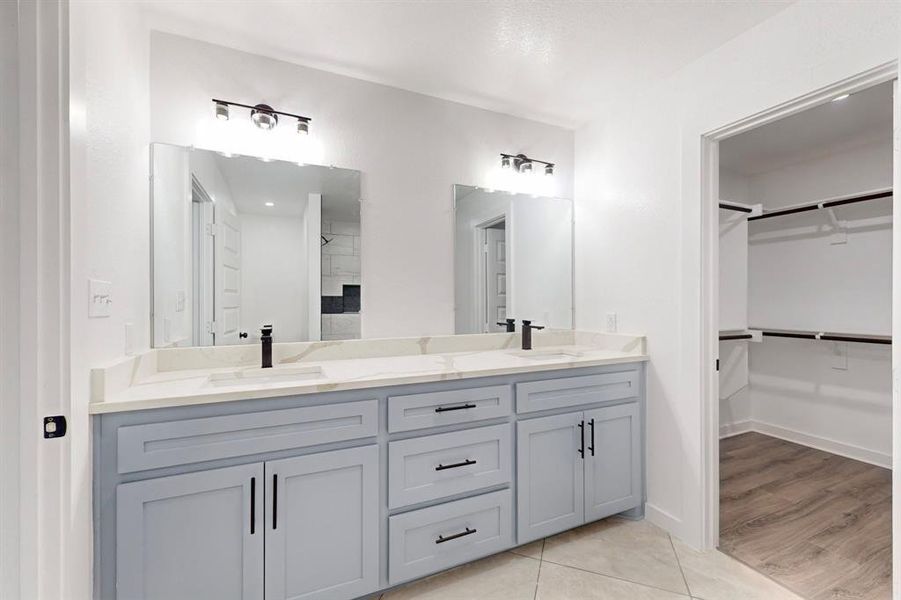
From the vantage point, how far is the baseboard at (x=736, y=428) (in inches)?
140

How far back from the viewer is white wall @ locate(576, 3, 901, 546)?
5.05 feet

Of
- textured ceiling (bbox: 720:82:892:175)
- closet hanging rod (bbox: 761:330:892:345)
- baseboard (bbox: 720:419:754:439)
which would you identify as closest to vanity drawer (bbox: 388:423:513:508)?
textured ceiling (bbox: 720:82:892:175)

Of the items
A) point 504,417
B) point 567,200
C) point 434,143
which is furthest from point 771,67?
point 504,417

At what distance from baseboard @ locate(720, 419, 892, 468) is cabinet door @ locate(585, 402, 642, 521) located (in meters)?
1.94

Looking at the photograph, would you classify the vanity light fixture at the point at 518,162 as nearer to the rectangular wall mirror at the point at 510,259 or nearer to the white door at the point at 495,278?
the rectangular wall mirror at the point at 510,259

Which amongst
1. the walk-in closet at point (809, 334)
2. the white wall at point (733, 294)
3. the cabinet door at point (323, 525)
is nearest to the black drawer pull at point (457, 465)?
the cabinet door at point (323, 525)

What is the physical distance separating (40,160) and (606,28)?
2.00m

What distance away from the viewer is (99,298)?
1.26 meters

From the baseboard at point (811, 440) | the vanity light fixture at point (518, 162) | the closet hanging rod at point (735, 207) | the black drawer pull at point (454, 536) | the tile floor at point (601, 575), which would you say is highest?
the vanity light fixture at point (518, 162)

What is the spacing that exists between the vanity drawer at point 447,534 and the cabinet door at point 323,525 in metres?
0.09

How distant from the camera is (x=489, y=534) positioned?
179cm

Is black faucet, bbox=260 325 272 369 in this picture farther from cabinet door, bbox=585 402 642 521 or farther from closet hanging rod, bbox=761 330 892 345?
closet hanging rod, bbox=761 330 892 345

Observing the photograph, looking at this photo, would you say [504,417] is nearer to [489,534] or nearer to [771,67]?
[489,534]

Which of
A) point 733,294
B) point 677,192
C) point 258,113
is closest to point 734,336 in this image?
point 733,294
